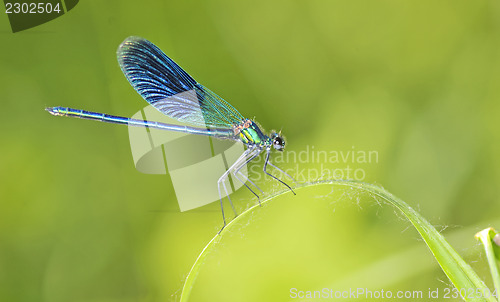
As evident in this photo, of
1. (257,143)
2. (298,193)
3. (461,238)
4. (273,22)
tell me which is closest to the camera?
(257,143)

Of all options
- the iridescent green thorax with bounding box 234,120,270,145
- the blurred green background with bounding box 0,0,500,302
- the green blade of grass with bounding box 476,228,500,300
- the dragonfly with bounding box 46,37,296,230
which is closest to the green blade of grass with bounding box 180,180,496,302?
the green blade of grass with bounding box 476,228,500,300

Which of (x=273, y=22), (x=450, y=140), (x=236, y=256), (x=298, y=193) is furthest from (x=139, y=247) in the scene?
(x=450, y=140)

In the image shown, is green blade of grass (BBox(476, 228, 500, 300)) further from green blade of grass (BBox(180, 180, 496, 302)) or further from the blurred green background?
the blurred green background

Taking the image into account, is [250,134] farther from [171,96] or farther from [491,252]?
[491,252]

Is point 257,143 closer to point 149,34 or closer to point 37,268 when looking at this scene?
point 149,34

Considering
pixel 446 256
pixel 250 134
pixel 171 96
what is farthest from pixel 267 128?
pixel 446 256

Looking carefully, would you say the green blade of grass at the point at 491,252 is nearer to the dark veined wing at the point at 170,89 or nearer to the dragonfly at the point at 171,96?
the dragonfly at the point at 171,96
